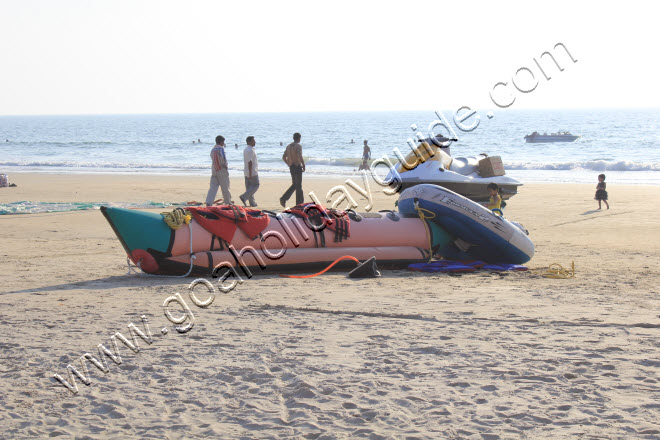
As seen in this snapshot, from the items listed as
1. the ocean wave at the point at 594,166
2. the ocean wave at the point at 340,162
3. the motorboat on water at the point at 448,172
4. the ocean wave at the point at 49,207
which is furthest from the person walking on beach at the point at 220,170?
the ocean wave at the point at 340,162

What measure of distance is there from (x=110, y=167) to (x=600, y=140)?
34933mm

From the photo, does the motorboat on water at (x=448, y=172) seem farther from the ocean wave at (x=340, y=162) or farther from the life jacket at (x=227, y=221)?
the ocean wave at (x=340, y=162)

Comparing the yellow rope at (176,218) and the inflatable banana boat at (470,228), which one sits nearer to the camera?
the yellow rope at (176,218)

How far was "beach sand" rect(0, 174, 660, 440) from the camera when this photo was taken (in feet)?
11.5

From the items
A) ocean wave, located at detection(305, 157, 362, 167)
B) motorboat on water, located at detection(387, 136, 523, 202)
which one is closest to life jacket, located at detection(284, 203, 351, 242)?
motorboat on water, located at detection(387, 136, 523, 202)

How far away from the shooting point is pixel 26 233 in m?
10.1

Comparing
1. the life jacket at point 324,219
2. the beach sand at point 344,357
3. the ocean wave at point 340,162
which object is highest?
the life jacket at point 324,219

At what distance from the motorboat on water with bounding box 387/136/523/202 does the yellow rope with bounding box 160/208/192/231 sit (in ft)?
16.5

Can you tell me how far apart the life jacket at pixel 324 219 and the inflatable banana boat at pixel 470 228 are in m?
0.92

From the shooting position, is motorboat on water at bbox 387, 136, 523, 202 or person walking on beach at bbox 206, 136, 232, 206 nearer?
motorboat on water at bbox 387, 136, 523, 202

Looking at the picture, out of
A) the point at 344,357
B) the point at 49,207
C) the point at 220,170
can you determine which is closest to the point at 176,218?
the point at 344,357

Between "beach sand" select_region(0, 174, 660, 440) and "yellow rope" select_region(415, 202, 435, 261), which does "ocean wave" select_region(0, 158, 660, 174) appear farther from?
"beach sand" select_region(0, 174, 660, 440)

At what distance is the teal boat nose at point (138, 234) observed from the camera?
674 cm

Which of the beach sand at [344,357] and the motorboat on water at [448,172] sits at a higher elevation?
the motorboat on water at [448,172]
